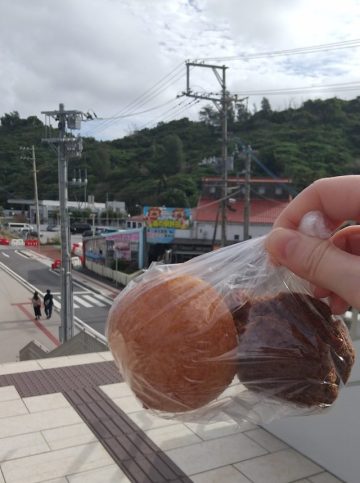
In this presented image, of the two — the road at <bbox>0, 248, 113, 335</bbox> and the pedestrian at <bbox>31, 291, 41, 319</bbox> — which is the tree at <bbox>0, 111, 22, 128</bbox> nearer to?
the road at <bbox>0, 248, 113, 335</bbox>

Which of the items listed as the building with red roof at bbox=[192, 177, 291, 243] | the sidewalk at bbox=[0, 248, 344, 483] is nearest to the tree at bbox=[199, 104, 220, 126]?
the building with red roof at bbox=[192, 177, 291, 243]

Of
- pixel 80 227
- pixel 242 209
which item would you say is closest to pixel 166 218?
pixel 242 209

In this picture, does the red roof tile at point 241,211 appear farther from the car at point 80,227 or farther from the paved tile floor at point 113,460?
the car at point 80,227

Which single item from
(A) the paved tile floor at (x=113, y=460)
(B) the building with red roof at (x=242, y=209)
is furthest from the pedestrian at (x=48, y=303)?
(B) the building with red roof at (x=242, y=209)

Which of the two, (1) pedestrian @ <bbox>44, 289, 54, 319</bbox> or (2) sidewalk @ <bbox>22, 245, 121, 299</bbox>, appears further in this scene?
(2) sidewalk @ <bbox>22, 245, 121, 299</bbox>

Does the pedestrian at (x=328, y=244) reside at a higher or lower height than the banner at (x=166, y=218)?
higher
